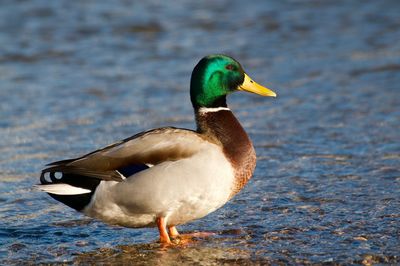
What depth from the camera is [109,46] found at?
42.0 feet

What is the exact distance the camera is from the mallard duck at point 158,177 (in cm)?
532

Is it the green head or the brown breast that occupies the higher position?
the green head

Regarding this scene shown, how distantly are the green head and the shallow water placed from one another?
0.90 meters

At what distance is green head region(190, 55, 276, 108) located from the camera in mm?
5805

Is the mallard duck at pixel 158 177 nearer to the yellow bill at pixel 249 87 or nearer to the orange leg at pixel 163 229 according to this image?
the orange leg at pixel 163 229

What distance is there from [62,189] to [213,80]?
1.29 m

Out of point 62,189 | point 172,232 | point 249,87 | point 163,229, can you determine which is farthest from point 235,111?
point 62,189

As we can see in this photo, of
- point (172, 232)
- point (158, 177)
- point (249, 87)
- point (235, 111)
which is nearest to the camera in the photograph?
point (158, 177)

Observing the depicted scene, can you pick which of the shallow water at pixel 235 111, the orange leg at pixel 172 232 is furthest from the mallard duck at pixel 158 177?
the shallow water at pixel 235 111

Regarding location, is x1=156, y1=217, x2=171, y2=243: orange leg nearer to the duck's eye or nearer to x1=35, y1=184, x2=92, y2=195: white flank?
x1=35, y1=184, x2=92, y2=195: white flank

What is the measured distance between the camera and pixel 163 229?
5527mm

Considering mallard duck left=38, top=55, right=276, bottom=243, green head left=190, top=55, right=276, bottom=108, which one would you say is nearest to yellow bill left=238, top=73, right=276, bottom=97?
green head left=190, top=55, right=276, bottom=108

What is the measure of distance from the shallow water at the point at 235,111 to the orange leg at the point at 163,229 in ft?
0.34

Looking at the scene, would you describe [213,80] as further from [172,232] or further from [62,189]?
[62,189]
